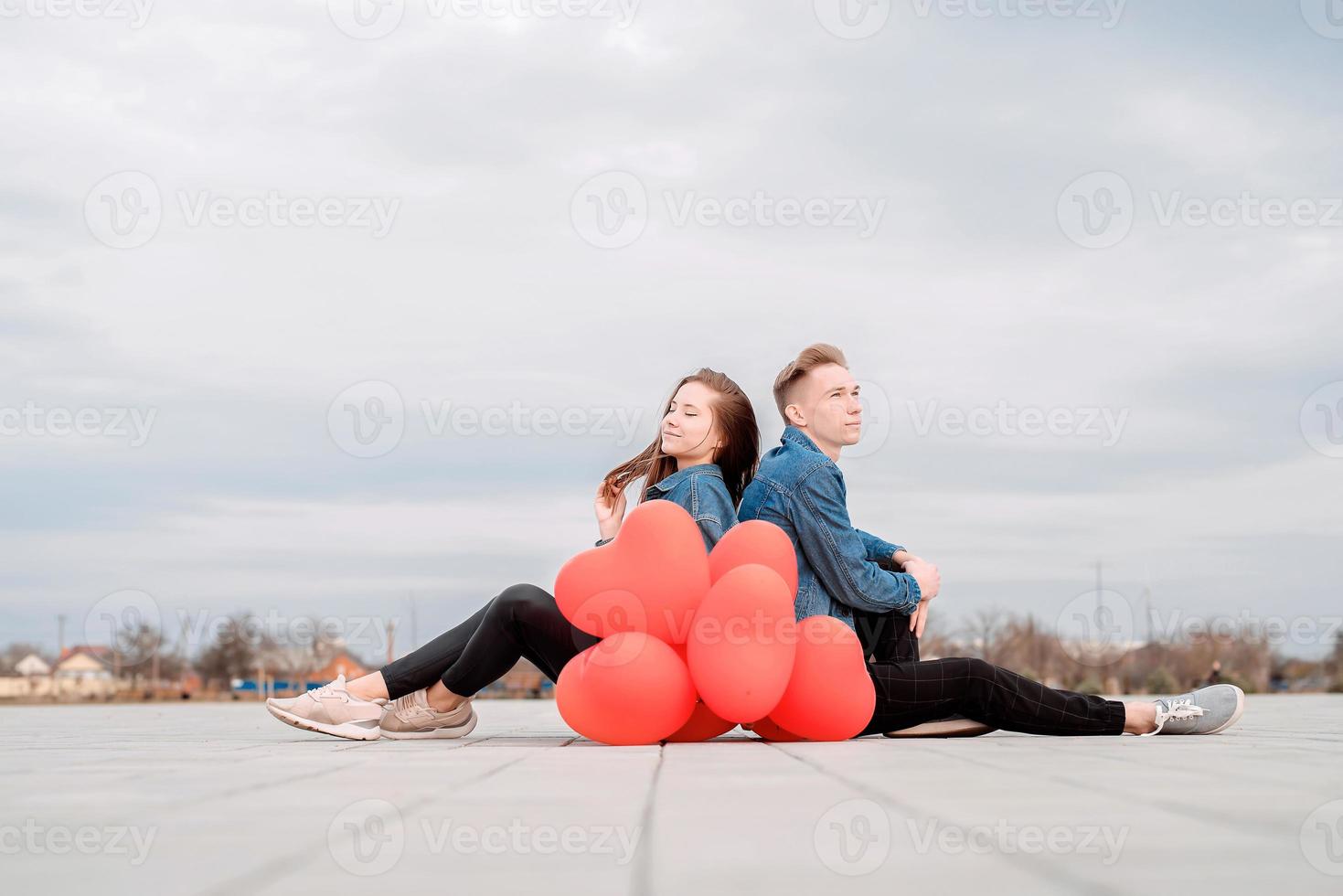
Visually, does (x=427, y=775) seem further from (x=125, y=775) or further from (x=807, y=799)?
(x=807, y=799)

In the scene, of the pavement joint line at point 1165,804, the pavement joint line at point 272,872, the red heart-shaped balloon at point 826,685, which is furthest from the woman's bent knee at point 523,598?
the pavement joint line at point 272,872

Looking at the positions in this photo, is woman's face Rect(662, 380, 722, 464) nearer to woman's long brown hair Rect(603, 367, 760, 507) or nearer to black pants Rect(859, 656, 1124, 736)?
woman's long brown hair Rect(603, 367, 760, 507)

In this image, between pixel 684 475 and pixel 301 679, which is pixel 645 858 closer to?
pixel 684 475

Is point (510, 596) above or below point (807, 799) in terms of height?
above

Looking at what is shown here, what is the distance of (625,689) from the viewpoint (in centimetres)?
425

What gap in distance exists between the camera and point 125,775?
11.5ft

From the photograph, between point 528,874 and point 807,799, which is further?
point 807,799

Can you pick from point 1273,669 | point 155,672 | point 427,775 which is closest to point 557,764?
point 427,775

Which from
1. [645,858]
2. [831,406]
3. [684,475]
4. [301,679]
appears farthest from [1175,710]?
[301,679]

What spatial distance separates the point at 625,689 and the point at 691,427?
48.7 inches

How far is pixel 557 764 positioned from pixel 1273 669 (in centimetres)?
2395

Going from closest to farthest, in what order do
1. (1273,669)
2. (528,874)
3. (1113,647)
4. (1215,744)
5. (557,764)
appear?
(528,874) → (557,764) → (1215,744) → (1113,647) → (1273,669)

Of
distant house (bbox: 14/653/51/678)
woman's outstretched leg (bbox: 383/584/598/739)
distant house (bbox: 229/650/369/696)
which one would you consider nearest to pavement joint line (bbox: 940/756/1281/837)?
woman's outstretched leg (bbox: 383/584/598/739)

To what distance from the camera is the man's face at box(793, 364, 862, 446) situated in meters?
5.08
